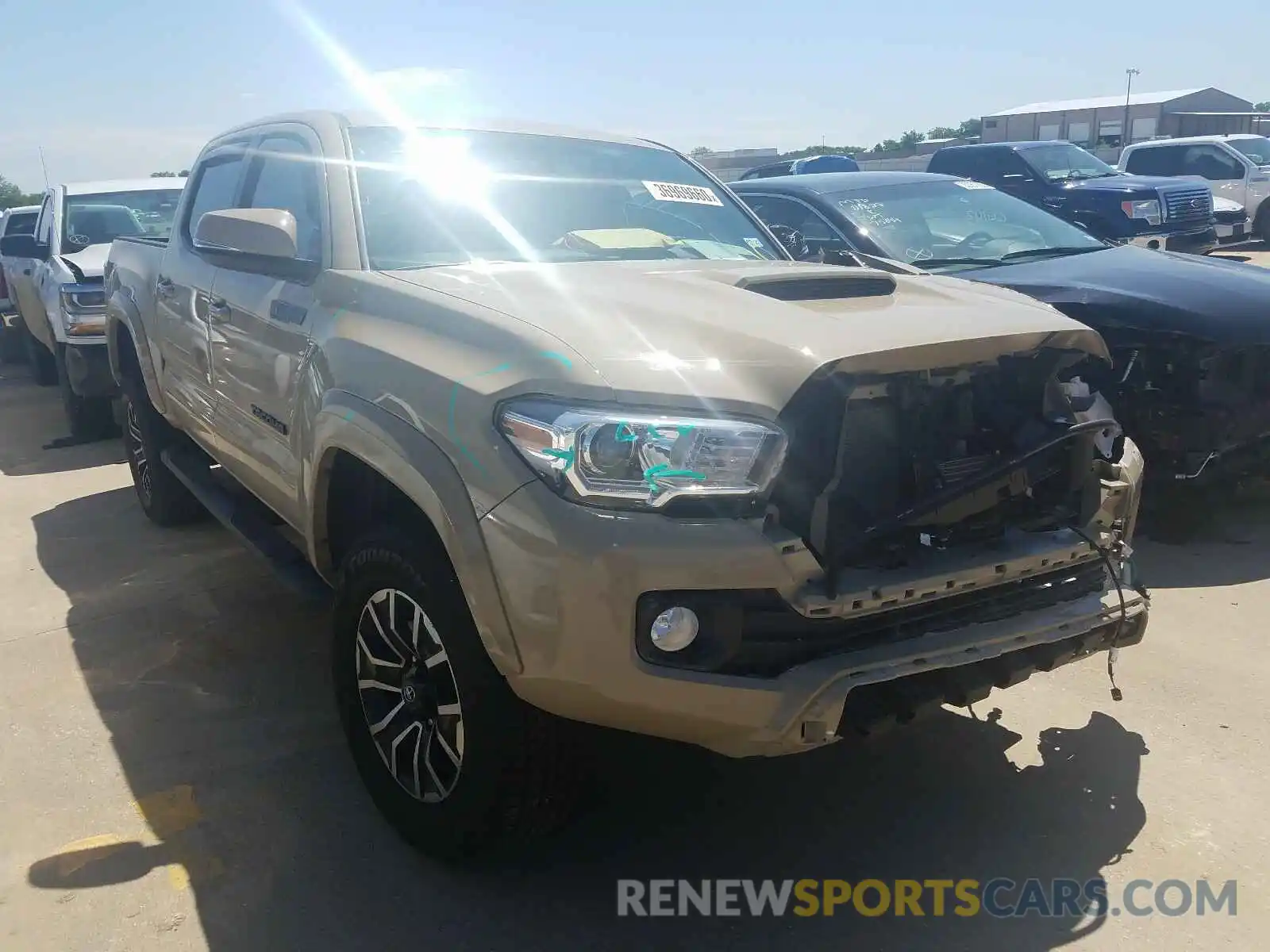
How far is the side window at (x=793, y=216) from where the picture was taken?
6023 mm

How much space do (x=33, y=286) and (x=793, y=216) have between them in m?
7.05

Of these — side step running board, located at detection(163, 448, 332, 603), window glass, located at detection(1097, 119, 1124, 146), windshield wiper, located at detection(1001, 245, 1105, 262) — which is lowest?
side step running board, located at detection(163, 448, 332, 603)

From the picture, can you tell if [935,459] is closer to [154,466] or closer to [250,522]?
[250,522]

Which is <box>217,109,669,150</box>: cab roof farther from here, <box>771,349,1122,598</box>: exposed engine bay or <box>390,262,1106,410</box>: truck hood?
<box>771,349,1122,598</box>: exposed engine bay

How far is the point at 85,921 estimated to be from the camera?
2533 millimetres

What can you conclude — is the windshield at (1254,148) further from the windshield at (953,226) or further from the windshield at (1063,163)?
the windshield at (953,226)

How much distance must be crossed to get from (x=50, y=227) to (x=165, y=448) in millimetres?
5076

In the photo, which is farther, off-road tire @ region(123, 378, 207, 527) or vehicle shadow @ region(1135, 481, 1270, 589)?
off-road tire @ region(123, 378, 207, 527)

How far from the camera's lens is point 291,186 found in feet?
12.0

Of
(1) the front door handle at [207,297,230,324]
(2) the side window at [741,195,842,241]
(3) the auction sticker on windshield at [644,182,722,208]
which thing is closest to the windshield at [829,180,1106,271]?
(2) the side window at [741,195,842,241]

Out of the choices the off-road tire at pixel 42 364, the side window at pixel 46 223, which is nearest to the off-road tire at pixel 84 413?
the side window at pixel 46 223

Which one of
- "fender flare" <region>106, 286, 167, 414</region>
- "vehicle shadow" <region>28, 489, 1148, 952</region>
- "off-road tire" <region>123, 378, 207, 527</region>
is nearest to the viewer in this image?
"vehicle shadow" <region>28, 489, 1148, 952</region>

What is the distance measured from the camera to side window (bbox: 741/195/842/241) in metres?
6.02

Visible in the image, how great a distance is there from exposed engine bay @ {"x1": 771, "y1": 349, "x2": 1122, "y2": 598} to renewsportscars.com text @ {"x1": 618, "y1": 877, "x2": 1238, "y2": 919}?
0.84 metres
